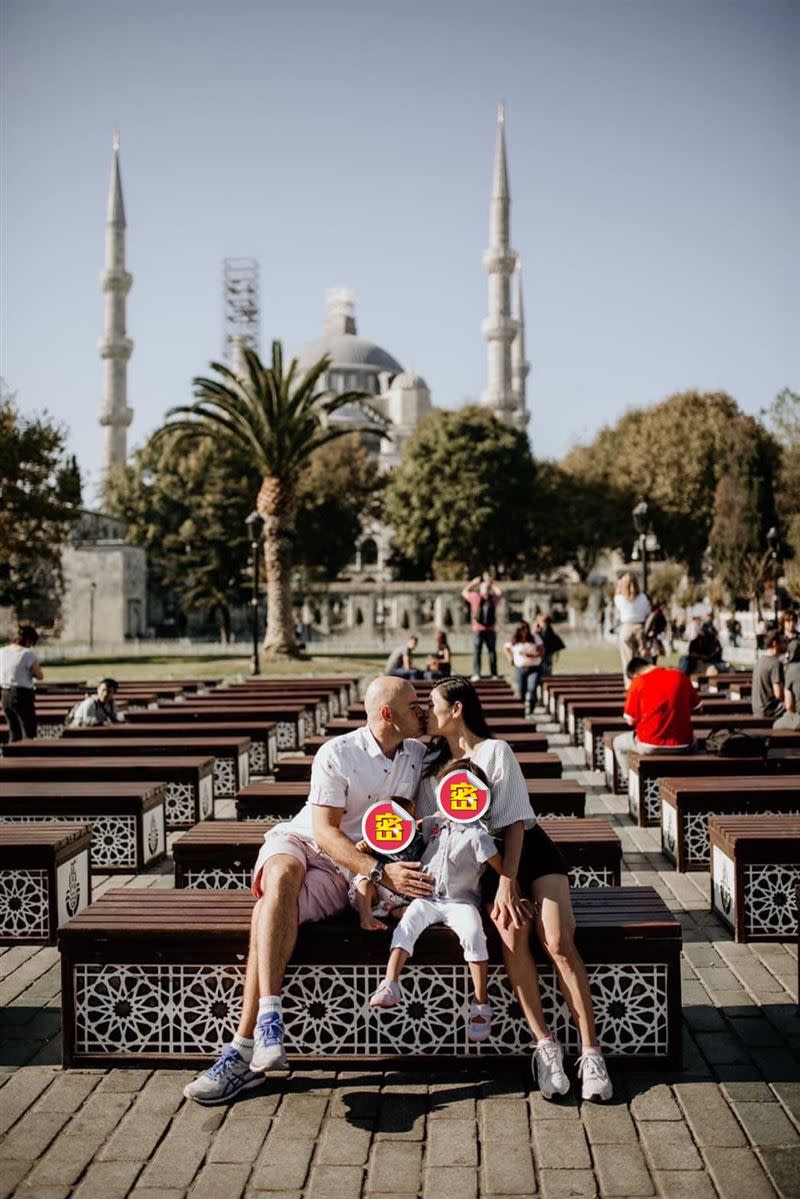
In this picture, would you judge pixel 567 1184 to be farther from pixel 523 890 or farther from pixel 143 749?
pixel 143 749

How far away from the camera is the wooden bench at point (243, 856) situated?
6.34m

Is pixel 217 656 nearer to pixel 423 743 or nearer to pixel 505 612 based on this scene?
pixel 505 612

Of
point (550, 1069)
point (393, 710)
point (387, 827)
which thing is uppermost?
point (393, 710)

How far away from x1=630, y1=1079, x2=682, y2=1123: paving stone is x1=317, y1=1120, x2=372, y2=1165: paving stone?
0.98 meters

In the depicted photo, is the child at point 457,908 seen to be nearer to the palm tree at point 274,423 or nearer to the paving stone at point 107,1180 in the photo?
the paving stone at point 107,1180

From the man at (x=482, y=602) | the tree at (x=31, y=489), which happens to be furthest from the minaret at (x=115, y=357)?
the man at (x=482, y=602)

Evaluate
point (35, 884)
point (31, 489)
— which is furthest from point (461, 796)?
point (31, 489)

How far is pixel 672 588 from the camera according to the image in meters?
50.4

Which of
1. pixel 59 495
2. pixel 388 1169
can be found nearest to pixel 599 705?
pixel 388 1169

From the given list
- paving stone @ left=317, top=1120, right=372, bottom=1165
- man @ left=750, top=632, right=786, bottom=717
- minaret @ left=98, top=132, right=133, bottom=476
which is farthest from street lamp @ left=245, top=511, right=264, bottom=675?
minaret @ left=98, top=132, right=133, bottom=476

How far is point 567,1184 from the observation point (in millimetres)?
3674

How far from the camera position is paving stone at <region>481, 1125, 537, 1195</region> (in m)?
3.65

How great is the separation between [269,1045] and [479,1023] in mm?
802

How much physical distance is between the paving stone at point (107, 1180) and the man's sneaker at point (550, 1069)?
4.81 ft
